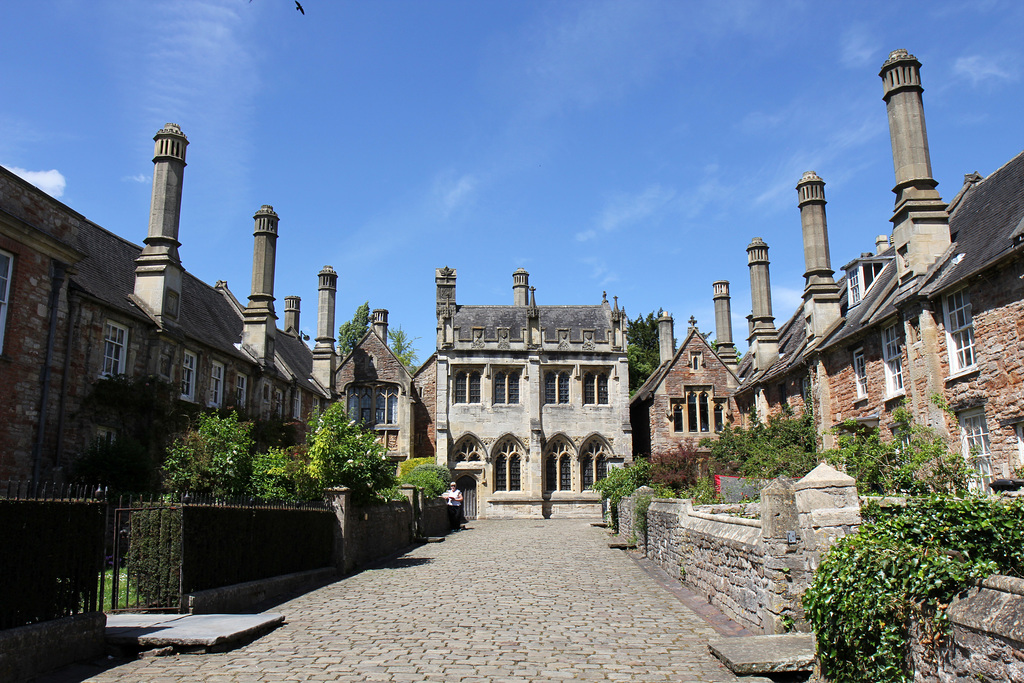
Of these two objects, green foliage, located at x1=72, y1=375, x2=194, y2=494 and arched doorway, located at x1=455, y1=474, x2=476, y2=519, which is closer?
green foliage, located at x1=72, y1=375, x2=194, y2=494

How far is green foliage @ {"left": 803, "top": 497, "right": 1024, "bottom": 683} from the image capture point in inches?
213

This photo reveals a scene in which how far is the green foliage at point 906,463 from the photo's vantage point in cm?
1300

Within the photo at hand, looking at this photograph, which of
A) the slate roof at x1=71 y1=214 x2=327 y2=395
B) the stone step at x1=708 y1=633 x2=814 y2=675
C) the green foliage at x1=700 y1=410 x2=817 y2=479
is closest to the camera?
the stone step at x1=708 y1=633 x2=814 y2=675

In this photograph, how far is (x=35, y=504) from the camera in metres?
7.53

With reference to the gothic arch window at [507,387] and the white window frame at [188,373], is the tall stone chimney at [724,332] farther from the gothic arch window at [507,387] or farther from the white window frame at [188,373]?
the white window frame at [188,373]

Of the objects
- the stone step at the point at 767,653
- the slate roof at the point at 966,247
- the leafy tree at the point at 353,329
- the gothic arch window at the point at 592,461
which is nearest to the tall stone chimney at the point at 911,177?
the slate roof at the point at 966,247

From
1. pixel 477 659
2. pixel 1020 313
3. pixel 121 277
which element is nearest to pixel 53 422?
pixel 121 277

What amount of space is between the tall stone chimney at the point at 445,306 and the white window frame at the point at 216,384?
1611 centimetres

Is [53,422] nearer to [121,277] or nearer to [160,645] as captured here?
[121,277]

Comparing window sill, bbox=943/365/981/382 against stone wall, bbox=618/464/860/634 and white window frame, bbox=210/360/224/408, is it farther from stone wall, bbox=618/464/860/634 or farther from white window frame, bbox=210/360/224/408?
white window frame, bbox=210/360/224/408

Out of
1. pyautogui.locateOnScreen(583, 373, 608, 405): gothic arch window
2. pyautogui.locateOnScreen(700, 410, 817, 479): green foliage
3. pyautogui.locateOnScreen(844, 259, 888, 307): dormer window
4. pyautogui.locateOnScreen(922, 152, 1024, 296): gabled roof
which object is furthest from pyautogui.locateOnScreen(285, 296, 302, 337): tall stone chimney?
pyautogui.locateOnScreen(922, 152, 1024, 296): gabled roof

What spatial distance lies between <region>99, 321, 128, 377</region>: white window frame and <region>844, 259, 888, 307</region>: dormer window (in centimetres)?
2210

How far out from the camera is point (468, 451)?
38938 mm

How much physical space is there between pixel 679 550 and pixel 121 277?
1769cm
